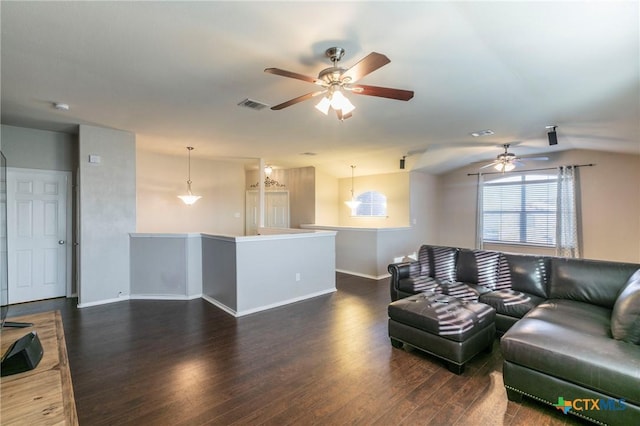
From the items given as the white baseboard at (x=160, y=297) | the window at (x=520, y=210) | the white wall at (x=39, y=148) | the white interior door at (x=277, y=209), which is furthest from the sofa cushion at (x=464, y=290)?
the white wall at (x=39, y=148)

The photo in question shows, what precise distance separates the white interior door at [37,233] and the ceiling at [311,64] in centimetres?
88

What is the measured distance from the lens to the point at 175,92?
10.1 ft

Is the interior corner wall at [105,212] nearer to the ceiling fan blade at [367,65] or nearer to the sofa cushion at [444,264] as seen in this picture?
the ceiling fan blade at [367,65]

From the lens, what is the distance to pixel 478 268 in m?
4.03

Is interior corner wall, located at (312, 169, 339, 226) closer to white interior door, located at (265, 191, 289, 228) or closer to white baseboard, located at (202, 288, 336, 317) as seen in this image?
white interior door, located at (265, 191, 289, 228)

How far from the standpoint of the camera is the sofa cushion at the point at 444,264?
4.26 meters

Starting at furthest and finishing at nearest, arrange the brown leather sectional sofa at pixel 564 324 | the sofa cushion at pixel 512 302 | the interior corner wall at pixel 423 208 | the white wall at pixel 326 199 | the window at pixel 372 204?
the white wall at pixel 326 199
the window at pixel 372 204
the interior corner wall at pixel 423 208
the sofa cushion at pixel 512 302
the brown leather sectional sofa at pixel 564 324

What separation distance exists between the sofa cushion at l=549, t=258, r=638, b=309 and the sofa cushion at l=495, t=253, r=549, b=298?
0.09m

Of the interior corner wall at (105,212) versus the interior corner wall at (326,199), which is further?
the interior corner wall at (326,199)

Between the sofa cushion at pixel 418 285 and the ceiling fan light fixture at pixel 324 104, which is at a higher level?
the ceiling fan light fixture at pixel 324 104

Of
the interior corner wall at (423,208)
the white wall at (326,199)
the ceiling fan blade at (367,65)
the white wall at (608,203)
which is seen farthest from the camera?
the white wall at (326,199)

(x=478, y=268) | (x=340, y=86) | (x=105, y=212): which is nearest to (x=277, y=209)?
(x=105, y=212)

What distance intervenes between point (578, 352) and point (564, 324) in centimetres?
51

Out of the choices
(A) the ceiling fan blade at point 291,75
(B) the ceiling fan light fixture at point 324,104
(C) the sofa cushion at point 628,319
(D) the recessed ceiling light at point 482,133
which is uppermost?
(D) the recessed ceiling light at point 482,133
